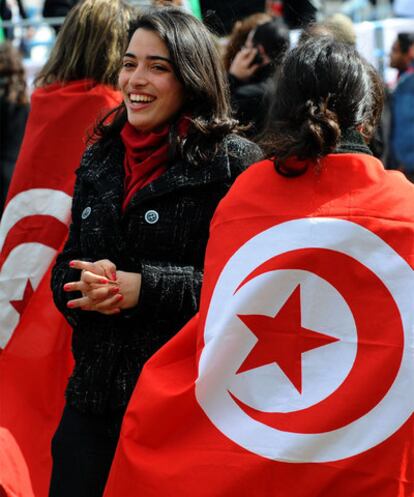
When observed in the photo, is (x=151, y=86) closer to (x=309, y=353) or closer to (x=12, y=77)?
(x=309, y=353)

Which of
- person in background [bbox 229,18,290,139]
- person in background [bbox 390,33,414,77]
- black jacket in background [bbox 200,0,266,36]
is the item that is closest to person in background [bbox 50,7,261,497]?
person in background [bbox 229,18,290,139]

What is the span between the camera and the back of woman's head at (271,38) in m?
4.38

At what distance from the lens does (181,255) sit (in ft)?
9.38

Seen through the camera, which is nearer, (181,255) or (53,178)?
(181,255)

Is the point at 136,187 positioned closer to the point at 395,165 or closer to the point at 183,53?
the point at 183,53

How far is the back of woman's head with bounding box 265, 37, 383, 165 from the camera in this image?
96.5 inches

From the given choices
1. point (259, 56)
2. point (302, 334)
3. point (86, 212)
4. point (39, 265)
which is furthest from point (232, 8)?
point (302, 334)

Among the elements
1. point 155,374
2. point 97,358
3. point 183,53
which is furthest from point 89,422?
point 183,53

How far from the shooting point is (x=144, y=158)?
2967 mm

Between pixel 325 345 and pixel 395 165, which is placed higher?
pixel 325 345

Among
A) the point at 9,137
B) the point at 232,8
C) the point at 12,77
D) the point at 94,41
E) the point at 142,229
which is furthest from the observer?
the point at 12,77

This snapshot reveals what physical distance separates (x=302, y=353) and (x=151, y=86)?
1.00 meters

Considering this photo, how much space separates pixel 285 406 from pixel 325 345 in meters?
0.18

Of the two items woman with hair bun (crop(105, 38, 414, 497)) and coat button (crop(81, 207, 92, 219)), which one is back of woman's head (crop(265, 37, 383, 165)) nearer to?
woman with hair bun (crop(105, 38, 414, 497))
